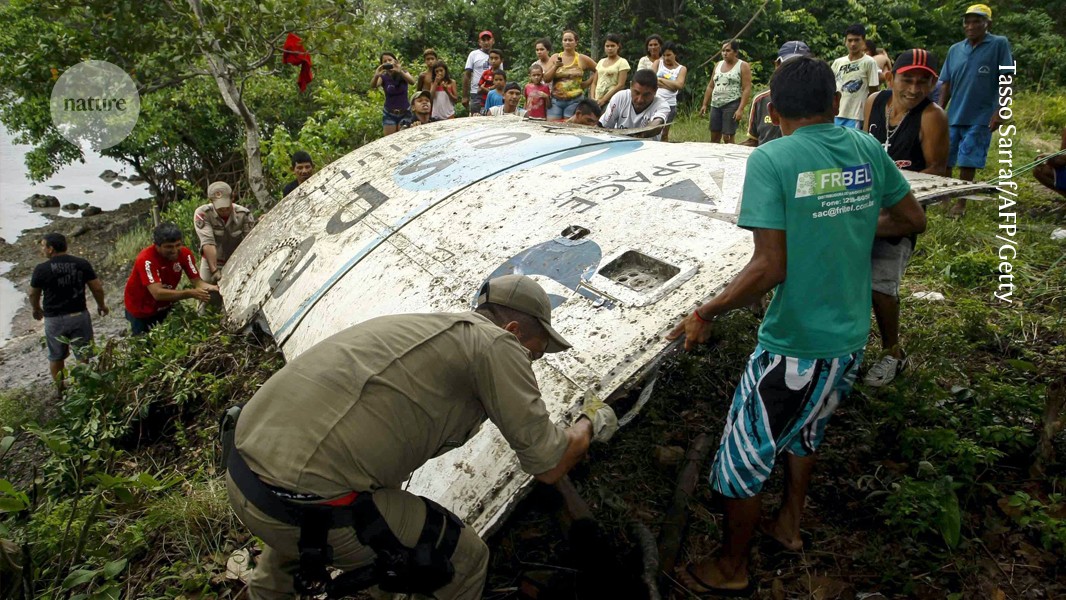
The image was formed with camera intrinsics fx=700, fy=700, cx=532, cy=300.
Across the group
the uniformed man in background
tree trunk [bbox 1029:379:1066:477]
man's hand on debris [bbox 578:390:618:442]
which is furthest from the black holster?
the uniformed man in background

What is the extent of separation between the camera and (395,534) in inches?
90.8

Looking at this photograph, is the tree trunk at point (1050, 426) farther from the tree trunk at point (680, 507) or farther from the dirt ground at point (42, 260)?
the dirt ground at point (42, 260)

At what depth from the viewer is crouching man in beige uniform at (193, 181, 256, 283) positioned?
6.69 meters

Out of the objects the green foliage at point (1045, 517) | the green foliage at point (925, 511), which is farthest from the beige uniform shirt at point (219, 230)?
the green foliage at point (1045, 517)

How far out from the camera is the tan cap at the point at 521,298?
2.41 metres

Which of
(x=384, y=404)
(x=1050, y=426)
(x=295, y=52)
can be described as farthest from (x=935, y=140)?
(x=295, y=52)

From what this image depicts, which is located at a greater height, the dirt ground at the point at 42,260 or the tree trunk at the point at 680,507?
the tree trunk at the point at 680,507

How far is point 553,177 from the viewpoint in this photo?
4.19m

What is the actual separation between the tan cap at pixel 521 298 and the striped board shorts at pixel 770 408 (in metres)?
0.72

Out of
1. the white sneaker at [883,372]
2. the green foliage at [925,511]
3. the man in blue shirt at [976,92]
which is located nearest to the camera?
the green foliage at [925,511]

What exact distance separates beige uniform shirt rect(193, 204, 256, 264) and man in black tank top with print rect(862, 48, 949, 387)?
5.75 meters

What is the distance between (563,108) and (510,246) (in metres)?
5.56

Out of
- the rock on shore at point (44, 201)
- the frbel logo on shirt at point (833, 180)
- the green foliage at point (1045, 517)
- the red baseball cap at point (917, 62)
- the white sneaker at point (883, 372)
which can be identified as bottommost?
the rock on shore at point (44, 201)

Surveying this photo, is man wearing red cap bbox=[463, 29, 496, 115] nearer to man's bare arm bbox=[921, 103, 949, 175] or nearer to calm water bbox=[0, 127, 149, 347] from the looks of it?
man's bare arm bbox=[921, 103, 949, 175]
